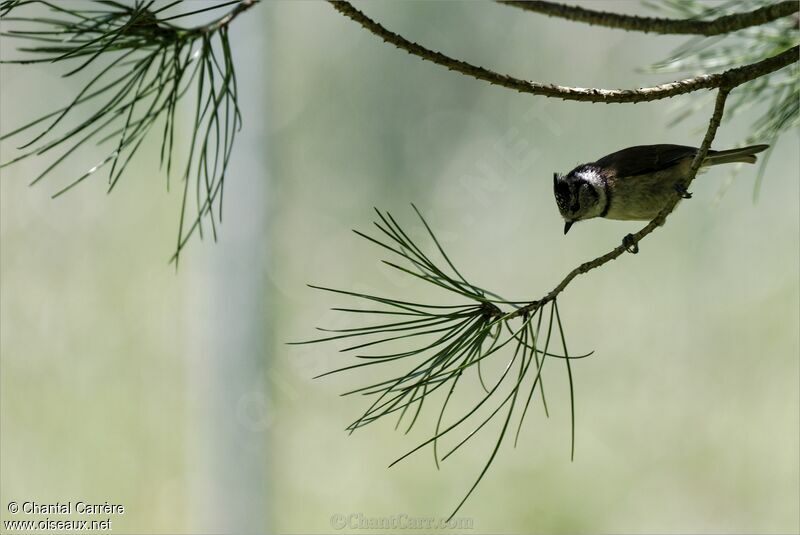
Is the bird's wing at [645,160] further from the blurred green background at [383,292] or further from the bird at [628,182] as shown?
the blurred green background at [383,292]

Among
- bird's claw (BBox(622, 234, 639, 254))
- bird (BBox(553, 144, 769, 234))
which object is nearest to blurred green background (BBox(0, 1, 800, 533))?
bird (BBox(553, 144, 769, 234))

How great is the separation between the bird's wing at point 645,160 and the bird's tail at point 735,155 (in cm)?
3

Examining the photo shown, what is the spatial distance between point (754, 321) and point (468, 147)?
64 centimetres

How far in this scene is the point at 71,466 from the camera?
1611 millimetres

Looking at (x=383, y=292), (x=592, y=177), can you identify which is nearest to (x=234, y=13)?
(x=592, y=177)

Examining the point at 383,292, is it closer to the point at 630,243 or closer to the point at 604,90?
the point at 630,243

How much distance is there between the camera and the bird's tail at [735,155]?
887 mm

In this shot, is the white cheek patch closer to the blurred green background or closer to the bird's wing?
the bird's wing

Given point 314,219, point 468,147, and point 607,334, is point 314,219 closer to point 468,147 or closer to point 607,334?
point 468,147

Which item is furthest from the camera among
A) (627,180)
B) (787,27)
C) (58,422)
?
(58,422)

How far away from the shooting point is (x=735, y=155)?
92 centimetres

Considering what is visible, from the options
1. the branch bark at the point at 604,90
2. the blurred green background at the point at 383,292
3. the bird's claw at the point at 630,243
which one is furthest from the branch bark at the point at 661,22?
the blurred green background at the point at 383,292

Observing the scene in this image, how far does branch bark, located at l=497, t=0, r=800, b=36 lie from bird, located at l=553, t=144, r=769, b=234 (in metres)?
0.45

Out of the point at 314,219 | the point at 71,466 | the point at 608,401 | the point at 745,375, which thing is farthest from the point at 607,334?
the point at 71,466
